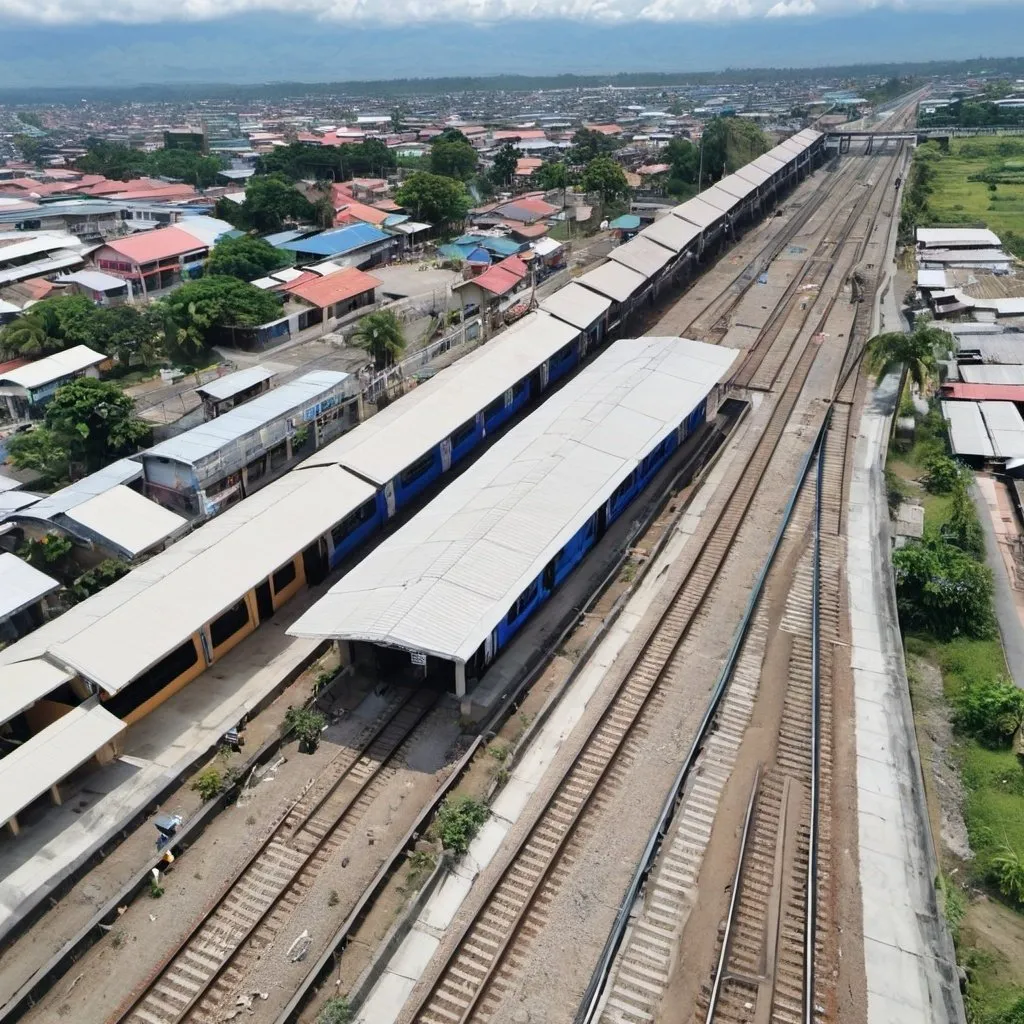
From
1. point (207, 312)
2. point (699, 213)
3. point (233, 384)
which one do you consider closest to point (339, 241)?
point (207, 312)

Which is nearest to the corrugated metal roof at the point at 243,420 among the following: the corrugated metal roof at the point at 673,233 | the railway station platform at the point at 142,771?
the railway station platform at the point at 142,771

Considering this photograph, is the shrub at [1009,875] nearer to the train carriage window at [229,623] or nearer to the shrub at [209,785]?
the shrub at [209,785]

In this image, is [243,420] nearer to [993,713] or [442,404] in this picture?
[442,404]

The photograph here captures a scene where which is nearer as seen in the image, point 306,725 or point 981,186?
point 306,725

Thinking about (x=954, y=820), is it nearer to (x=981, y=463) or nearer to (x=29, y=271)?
(x=981, y=463)

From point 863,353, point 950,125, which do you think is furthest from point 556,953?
point 950,125

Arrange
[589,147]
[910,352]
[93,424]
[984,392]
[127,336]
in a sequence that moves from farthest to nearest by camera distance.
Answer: [589,147], [127,336], [984,392], [910,352], [93,424]

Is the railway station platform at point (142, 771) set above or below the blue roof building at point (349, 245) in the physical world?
below

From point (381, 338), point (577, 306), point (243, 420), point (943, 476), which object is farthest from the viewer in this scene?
point (577, 306)
